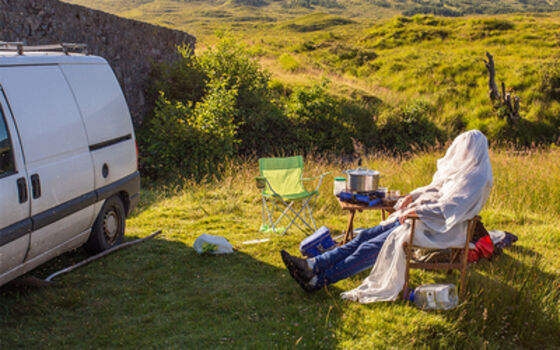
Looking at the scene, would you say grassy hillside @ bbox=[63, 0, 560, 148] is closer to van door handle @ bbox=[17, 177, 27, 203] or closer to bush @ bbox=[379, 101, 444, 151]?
bush @ bbox=[379, 101, 444, 151]

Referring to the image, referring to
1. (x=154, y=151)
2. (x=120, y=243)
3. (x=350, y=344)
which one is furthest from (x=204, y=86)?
(x=350, y=344)

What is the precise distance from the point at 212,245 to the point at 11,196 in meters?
2.34

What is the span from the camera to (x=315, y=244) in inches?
203

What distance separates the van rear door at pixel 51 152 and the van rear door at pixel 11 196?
8cm

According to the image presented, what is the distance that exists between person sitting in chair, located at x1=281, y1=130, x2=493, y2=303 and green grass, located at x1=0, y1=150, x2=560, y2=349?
6.8 inches

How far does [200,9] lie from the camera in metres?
93.7

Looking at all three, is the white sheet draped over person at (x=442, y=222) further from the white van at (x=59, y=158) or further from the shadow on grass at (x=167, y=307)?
the white van at (x=59, y=158)

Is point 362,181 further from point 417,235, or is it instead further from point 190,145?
point 190,145

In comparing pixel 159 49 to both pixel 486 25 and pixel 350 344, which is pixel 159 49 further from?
Answer: pixel 486 25

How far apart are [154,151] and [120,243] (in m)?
5.87

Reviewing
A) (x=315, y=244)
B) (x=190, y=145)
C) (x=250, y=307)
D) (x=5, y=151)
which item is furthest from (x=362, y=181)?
(x=190, y=145)

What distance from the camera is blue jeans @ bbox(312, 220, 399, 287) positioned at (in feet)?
14.0

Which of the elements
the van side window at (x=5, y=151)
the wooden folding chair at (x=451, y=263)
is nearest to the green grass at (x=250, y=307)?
the wooden folding chair at (x=451, y=263)

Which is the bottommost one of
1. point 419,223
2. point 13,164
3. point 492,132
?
point 492,132
